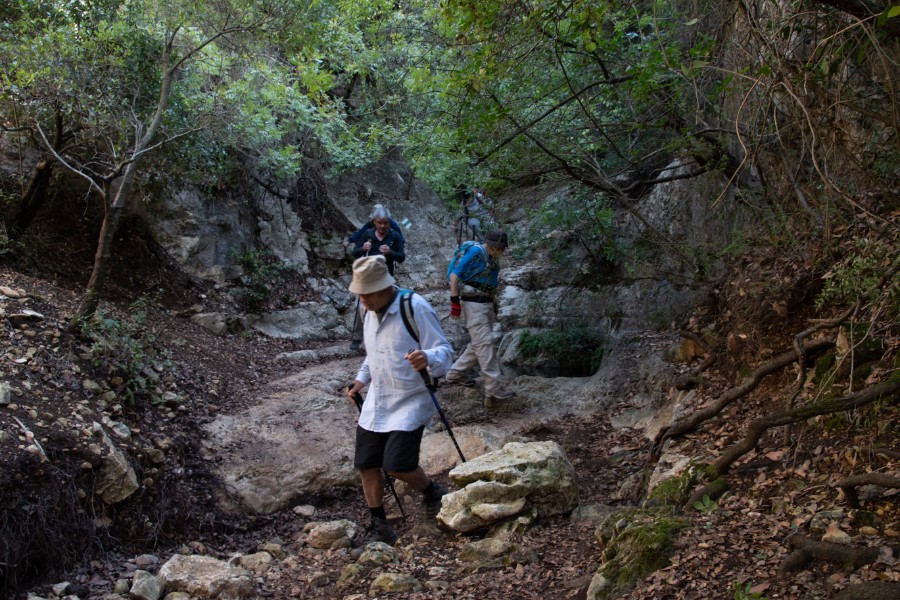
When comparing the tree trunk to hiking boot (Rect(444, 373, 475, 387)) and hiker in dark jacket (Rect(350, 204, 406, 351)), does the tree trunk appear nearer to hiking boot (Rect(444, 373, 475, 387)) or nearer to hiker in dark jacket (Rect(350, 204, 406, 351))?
hiker in dark jacket (Rect(350, 204, 406, 351))

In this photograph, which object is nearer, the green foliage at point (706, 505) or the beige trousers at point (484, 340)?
the green foliage at point (706, 505)

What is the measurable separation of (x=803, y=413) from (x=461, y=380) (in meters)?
4.79

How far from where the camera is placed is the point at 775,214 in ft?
17.1

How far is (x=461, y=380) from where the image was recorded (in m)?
7.90

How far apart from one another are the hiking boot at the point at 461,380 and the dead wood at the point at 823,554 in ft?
17.1

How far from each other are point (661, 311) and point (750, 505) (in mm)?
5478

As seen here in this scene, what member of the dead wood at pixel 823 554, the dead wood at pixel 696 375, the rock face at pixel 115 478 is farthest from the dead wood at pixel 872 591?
the rock face at pixel 115 478

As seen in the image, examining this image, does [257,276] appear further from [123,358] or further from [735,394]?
[735,394]

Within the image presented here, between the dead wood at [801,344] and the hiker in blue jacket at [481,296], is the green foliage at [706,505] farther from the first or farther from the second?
the hiker in blue jacket at [481,296]

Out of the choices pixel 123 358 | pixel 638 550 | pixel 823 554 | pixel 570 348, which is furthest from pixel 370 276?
pixel 570 348

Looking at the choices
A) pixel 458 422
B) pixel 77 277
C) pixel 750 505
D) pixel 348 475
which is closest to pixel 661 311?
pixel 458 422

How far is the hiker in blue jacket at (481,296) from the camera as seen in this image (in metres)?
7.03

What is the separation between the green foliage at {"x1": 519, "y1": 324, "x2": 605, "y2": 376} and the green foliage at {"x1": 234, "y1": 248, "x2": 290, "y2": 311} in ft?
16.0

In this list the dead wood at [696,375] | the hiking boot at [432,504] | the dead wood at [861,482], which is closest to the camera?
the dead wood at [861,482]
